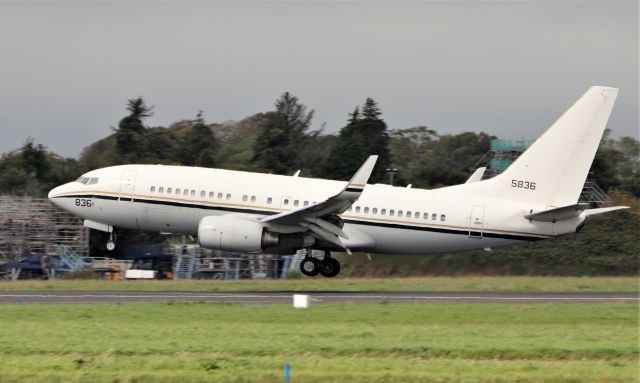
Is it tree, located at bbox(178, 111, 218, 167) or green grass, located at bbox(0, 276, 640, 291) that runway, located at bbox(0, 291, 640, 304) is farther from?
tree, located at bbox(178, 111, 218, 167)

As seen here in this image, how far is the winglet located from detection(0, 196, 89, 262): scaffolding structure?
26595 mm

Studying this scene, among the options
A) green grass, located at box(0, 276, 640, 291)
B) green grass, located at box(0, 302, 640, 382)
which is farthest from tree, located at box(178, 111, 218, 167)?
green grass, located at box(0, 302, 640, 382)

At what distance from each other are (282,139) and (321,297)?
6019cm

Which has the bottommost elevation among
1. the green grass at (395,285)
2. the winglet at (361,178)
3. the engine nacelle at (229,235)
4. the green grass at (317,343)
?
the green grass at (317,343)

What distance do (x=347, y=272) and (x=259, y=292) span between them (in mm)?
8253

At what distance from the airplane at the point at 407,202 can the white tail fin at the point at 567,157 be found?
36 mm

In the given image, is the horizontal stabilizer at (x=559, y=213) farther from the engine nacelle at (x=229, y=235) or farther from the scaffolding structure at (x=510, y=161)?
the scaffolding structure at (x=510, y=161)

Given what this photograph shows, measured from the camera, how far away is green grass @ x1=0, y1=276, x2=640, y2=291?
35369mm

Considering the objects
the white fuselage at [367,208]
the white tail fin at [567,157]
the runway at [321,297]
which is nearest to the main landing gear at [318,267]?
the white fuselage at [367,208]

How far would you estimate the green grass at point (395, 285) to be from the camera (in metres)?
35.4

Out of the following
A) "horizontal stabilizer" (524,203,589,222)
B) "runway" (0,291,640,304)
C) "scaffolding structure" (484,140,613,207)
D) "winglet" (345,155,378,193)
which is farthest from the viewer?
"scaffolding structure" (484,140,613,207)

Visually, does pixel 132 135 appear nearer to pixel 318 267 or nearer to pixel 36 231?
pixel 36 231

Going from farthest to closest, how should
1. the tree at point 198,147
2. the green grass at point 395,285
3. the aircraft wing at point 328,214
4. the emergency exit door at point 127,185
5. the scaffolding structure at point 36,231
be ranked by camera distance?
the tree at point 198,147 < the scaffolding structure at point 36,231 < the emergency exit door at point 127,185 < the green grass at point 395,285 < the aircraft wing at point 328,214

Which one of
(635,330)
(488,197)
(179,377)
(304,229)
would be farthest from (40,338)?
(488,197)
